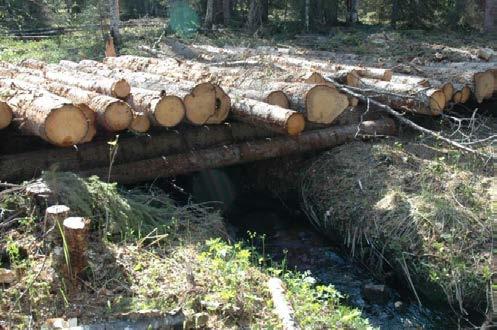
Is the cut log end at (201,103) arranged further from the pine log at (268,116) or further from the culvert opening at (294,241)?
the culvert opening at (294,241)

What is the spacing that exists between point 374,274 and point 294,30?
16332 mm

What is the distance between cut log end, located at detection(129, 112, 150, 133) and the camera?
22.9ft

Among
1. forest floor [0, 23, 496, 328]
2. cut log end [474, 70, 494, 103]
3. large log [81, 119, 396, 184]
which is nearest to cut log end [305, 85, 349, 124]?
→ large log [81, 119, 396, 184]

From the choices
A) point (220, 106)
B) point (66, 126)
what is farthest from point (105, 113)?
point (220, 106)

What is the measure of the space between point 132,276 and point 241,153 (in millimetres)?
3566

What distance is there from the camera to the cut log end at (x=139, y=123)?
6.97 meters

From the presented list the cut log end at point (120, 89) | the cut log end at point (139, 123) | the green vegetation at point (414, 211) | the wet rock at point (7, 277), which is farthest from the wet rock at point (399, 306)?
the cut log end at point (120, 89)

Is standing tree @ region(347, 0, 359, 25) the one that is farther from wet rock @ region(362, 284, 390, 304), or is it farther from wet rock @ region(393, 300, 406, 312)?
wet rock @ region(393, 300, 406, 312)

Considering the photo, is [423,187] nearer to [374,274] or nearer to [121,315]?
[374,274]

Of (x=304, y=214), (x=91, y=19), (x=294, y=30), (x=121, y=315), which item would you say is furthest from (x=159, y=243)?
(x=91, y=19)

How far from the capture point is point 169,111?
23.0ft

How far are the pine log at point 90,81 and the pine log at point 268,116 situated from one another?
154 centimetres

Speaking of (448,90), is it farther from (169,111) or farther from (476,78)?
(169,111)

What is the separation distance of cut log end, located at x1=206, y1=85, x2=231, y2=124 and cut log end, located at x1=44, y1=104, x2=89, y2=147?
1779mm
